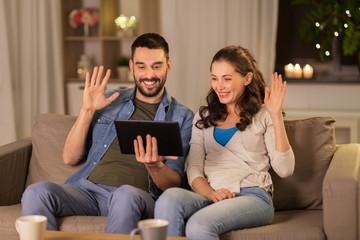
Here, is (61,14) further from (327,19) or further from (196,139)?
(196,139)

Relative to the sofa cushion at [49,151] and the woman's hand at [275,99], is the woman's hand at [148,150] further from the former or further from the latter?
the sofa cushion at [49,151]

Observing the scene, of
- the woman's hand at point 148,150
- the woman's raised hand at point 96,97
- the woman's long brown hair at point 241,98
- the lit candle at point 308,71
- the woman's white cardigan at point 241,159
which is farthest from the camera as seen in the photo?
the lit candle at point 308,71

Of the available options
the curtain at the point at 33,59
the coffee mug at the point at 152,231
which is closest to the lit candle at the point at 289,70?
the curtain at the point at 33,59

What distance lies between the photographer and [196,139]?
95.7 inches

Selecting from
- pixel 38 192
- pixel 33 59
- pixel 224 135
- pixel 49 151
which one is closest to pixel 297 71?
pixel 33 59

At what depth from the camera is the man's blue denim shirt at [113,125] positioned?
2517 mm

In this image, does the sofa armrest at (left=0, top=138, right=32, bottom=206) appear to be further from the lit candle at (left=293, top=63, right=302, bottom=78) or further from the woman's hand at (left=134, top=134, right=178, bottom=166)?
the lit candle at (left=293, top=63, right=302, bottom=78)

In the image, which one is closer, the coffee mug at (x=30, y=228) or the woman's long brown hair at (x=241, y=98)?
the coffee mug at (x=30, y=228)

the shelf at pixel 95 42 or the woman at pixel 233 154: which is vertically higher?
the shelf at pixel 95 42

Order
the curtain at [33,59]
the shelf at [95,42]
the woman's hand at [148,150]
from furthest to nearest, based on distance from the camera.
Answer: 1. the shelf at [95,42]
2. the curtain at [33,59]
3. the woman's hand at [148,150]

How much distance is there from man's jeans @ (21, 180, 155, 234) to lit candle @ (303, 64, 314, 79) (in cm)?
266

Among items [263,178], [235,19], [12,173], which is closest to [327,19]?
[235,19]

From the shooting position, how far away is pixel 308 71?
466 centimetres

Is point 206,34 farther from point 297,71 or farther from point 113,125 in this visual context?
point 113,125
